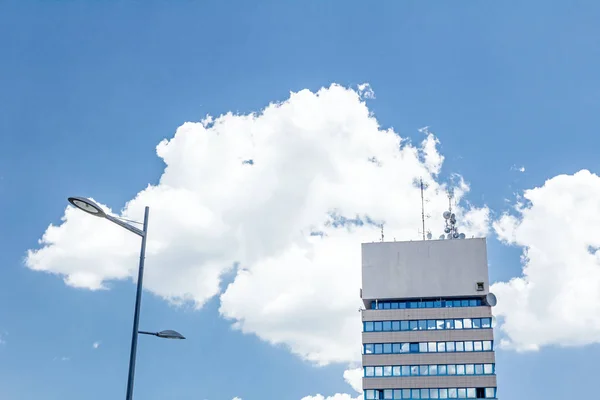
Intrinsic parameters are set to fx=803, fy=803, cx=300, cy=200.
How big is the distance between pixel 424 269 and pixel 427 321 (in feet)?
26.1

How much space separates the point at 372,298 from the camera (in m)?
121

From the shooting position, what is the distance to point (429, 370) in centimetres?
11462

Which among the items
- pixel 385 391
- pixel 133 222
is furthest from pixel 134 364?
pixel 385 391

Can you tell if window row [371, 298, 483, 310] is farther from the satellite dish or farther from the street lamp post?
the street lamp post

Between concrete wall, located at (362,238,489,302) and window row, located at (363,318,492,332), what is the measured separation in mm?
3823

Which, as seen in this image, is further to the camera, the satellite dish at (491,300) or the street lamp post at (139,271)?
the satellite dish at (491,300)

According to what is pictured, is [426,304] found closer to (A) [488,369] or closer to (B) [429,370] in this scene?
(B) [429,370]

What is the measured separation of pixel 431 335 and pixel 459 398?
9704 mm

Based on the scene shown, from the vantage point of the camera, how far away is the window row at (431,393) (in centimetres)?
11219

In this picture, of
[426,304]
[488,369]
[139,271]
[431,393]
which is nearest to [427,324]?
[426,304]

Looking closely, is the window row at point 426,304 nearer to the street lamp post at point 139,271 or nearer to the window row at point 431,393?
the window row at point 431,393

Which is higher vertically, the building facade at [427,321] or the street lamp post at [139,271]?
the building facade at [427,321]

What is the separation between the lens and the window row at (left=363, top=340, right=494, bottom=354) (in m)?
115

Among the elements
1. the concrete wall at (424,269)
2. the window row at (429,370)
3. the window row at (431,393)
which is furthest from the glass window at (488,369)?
the concrete wall at (424,269)
